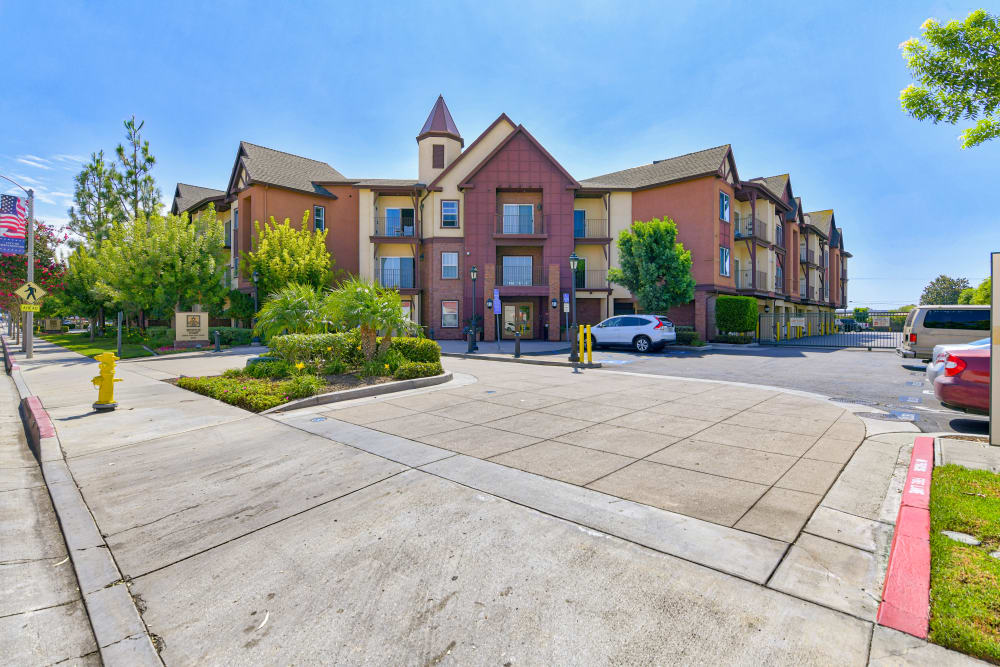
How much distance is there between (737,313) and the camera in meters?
26.3

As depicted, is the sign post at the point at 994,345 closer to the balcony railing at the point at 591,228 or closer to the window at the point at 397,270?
the balcony railing at the point at 591,228

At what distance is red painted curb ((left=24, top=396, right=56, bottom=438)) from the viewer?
22.3 feet

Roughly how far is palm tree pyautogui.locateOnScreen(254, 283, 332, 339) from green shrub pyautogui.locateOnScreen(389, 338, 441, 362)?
198 cm

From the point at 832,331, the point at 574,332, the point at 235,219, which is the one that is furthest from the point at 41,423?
the point at 832,331

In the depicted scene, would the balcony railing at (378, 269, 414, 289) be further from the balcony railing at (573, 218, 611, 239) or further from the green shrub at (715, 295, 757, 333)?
the green shrub at (715, 295, 757, 333)

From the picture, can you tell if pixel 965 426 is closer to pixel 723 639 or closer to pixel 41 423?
pixel 723 639

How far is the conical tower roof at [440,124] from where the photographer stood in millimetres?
31938

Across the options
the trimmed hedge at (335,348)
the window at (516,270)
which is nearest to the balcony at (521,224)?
the window at (516,270)

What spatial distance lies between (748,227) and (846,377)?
2167cm

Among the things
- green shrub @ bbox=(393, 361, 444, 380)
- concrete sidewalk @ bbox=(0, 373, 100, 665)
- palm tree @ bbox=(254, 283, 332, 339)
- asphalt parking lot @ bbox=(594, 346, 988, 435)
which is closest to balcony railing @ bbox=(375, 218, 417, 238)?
asphalt parking lot @ bbox=(594, 346, 988, 435)

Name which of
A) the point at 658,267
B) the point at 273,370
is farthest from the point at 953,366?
the point at 658,267

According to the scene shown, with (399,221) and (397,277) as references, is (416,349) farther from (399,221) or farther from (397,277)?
(399,221)

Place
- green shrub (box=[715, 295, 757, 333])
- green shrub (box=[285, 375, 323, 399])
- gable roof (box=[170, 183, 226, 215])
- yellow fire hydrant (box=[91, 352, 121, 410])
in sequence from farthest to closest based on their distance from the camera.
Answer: gable roof (box=[170, 183, 226, 215]), green shrub (box=[715, 295, 757, 333]), green shrub (box=[285, 375, 323, 399]), yellow fire hydrant (box=[91, 352, 121, 410])

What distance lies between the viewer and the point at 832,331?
150 ft
